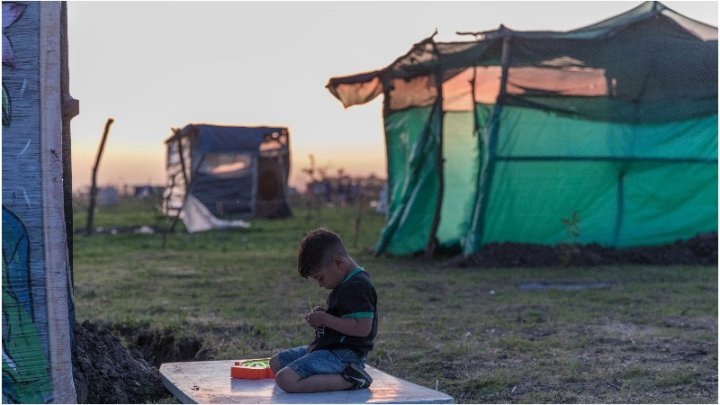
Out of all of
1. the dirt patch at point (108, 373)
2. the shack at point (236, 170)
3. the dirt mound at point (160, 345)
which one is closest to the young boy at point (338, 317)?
the dirt patch at point (108, 373)

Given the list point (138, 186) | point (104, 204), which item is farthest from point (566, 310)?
point (138, 186)

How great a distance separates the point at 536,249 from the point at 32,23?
10.7 metres

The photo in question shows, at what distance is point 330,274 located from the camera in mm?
4867

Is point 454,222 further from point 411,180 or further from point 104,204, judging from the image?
point 104,204

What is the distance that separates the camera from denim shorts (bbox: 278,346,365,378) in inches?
187

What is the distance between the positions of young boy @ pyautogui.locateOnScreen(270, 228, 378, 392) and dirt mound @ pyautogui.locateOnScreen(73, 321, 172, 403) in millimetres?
1303

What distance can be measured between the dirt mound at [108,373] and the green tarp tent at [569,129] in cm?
833

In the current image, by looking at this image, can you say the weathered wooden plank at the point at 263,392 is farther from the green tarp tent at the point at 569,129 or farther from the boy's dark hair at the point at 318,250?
the green tarp tent at the point at 569,129

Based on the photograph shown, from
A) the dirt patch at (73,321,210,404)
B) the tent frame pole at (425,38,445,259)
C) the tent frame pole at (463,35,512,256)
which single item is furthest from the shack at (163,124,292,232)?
the dirt patch at (73,321,210,404)

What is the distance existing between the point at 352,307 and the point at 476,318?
167 inches

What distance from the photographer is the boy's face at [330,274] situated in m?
4.84

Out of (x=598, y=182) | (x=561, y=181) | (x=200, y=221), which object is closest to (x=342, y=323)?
(x=561, y=181)

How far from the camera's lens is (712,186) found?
49.2 ft

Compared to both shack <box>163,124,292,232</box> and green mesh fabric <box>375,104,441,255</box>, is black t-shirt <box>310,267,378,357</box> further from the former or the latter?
shack <box>163,124,292,232</box>
